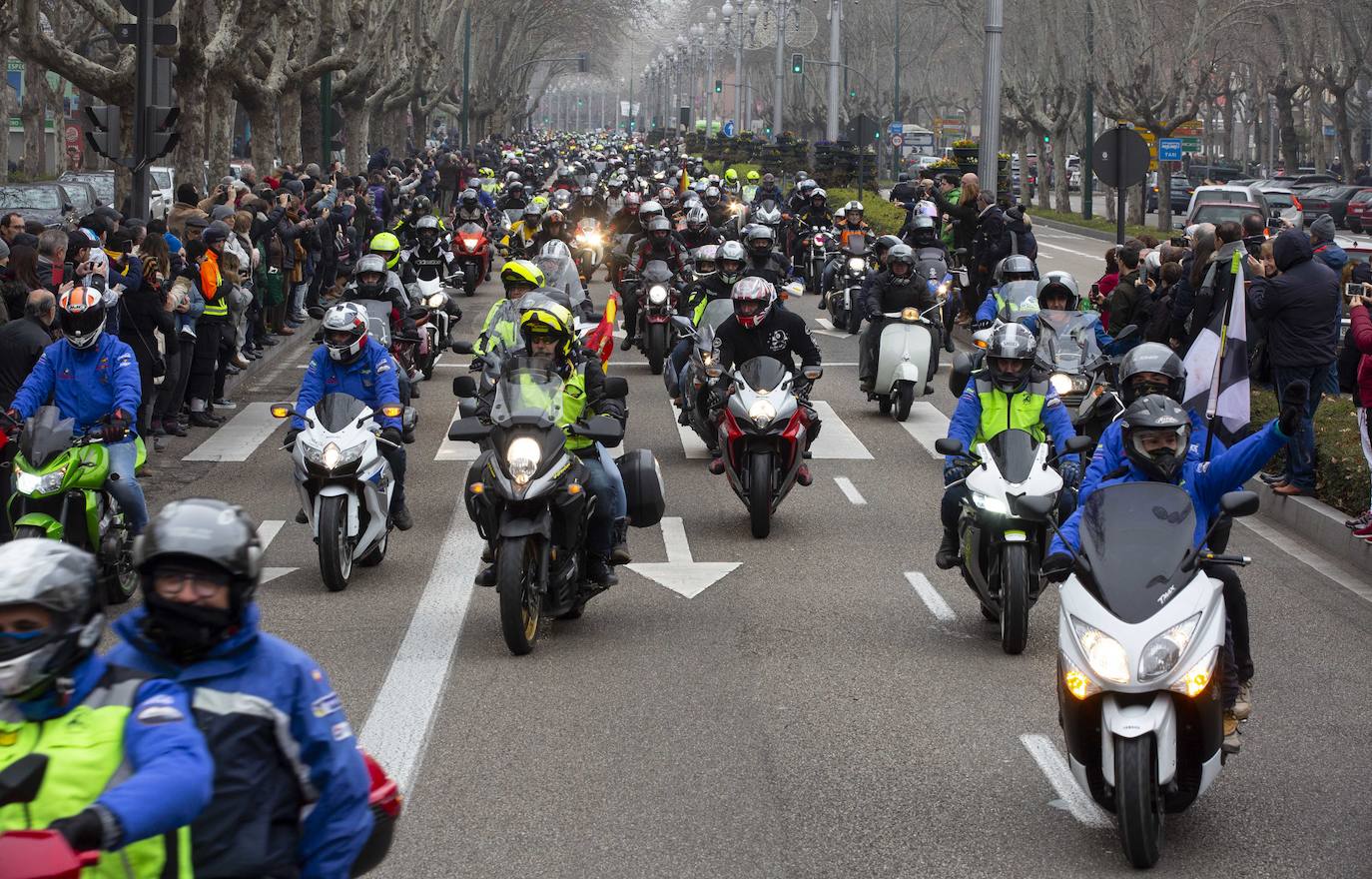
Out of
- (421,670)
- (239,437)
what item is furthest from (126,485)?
(239,437)

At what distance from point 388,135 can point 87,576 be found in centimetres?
7429

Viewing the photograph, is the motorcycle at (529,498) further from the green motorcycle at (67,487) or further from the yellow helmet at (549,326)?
the green motorcycle at (67,487)

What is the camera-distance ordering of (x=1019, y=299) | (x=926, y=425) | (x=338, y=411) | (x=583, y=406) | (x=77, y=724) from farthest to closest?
(x=926, y=425)
(x=1019, y=299)
(x=338, y=411)
(x=583, y=406)
(x=77, y=724)

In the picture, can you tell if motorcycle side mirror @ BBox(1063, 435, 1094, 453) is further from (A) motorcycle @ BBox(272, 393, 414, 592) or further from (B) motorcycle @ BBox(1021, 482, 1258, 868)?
(A) motorcycle @ BBox(272, 393, 414, 592)

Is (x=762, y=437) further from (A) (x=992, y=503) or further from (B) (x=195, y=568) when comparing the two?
(B) (x=195, y=568)

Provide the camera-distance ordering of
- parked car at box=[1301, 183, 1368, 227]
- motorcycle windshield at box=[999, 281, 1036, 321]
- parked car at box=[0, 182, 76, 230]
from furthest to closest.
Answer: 1. parked car at box=[1301, 183, 1368, 227]
2. parked car at box=[0, 182, 76, 230]
3. motorcycle windshield at box=[999, 281, 1036, 321]

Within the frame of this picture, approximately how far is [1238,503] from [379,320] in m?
10.8

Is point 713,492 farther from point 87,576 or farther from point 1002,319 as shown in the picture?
point 87,576

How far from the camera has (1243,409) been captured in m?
8.34

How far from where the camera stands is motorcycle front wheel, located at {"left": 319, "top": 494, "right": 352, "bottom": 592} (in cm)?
1087

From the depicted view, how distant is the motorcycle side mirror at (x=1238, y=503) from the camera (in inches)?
262

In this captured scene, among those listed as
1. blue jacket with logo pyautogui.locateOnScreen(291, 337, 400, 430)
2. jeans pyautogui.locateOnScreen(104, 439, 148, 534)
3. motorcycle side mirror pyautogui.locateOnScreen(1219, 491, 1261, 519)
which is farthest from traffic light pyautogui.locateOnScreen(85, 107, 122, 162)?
motorcycle side mirror pyautogui.locateOnScreen(1219, 491, 1261, 519)

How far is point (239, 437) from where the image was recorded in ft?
56.2

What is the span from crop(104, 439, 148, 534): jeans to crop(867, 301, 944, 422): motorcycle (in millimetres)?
9035
